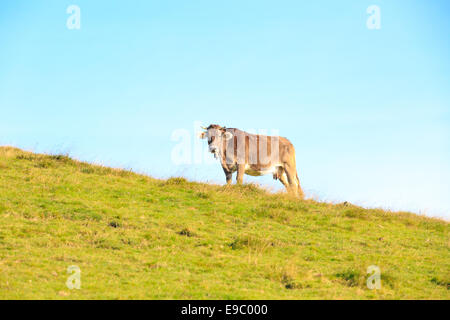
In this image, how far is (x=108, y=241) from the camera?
13.1 meters

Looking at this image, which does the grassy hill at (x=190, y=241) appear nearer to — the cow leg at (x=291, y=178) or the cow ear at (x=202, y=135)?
the cow leg at (x=291, y=178)

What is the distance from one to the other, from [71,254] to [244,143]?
40.0ft

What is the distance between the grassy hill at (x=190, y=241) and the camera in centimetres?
1028

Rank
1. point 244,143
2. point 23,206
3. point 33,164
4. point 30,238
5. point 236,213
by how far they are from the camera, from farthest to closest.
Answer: point 244,143 → point 33,164 → point 236,213 → point 23,206 → point 30,238

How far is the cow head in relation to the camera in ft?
75.0

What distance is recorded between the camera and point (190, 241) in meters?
13.8

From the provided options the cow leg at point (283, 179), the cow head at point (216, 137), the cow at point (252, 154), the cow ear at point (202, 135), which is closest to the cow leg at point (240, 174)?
the cow at point (252, 154)

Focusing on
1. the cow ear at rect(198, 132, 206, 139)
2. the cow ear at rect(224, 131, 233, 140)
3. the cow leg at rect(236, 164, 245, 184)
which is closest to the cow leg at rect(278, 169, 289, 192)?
the cow leg at rect(236, 164, 245, 184)

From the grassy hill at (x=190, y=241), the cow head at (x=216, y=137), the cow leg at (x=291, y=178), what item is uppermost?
the cow head at (x=216, y=137)

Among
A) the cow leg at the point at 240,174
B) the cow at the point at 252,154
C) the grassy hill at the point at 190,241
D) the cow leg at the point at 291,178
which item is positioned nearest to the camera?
the grassy hill at the point at 190,241

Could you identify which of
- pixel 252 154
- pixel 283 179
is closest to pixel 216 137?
pixel 252 154
